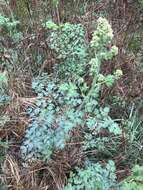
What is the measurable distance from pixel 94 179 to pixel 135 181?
0.86 ft

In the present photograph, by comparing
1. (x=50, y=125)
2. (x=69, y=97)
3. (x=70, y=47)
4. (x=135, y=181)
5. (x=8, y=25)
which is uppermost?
(x=8, y=25)

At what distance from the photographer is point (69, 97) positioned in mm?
2588

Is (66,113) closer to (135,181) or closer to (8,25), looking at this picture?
(135,181)

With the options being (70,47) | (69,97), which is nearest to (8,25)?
(70,47)

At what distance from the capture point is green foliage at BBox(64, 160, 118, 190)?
7.95 feet

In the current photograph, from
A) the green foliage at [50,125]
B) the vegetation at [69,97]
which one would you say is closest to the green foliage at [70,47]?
the vegetation at [69,97]

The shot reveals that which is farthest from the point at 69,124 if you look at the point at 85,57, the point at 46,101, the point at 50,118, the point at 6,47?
the point at 6,47

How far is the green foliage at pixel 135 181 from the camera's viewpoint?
7.91 feet

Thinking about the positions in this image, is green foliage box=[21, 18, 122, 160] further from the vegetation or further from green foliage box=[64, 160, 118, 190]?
green foliage box=[64, 160, 118, 190]

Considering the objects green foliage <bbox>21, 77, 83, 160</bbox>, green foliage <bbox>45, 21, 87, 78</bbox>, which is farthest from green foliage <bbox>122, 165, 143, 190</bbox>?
green foliage <bbox>45, 21, 87, 78</bbox>

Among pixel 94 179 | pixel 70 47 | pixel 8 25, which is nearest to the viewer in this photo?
pixel 94 179

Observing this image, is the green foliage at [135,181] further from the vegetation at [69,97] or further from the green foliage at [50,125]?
the green foliage at [50,125]

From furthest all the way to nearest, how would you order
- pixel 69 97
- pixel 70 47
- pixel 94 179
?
1. pixel 70 47
2. pixel 69 97
3. pixel 94 179

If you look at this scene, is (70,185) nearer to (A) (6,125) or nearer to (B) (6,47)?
(A) (6,125)
